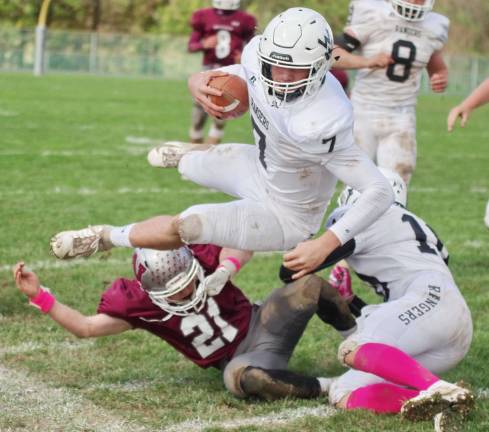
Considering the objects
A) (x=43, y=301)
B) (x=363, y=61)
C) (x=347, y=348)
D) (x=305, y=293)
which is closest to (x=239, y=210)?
(x=305, y=293)

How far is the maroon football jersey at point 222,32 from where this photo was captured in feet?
34.9

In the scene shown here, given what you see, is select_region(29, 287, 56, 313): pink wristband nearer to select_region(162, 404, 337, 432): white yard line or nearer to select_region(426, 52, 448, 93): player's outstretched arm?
select_region(162, 404, 337, 432): white yard line

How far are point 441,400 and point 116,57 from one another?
2874 cm

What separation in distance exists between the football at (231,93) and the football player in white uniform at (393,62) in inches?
95.0

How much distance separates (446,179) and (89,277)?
5.14 meters

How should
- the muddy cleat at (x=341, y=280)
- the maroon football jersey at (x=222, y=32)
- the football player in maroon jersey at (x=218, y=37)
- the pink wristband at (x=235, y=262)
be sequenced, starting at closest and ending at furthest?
the pink wristband at (x=235, y=262) < the muddy cleat at (x=341, y=280) < the football player in maroon jersey at (x=218, y=37) < the maroon football jersey at (x=222, y=32)

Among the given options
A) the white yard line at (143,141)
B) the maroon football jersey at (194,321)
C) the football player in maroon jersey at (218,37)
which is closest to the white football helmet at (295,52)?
the maroon football jersey at (194,321)

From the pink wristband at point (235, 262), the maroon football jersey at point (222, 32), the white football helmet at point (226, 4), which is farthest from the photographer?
the white football helmet at point (226, 4)

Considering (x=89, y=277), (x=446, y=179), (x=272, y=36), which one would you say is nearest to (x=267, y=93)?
(x=272, y=36)

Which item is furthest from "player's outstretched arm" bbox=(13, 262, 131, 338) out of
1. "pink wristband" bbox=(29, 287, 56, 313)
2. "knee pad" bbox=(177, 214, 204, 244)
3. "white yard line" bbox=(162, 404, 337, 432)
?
"white yard line" bbox=(162, 404, 337, 432)

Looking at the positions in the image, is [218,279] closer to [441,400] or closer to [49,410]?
[49,410]

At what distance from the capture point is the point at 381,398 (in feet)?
12.2

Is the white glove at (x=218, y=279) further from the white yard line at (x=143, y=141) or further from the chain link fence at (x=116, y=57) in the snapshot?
the chain link fence at (x=116, y=57)

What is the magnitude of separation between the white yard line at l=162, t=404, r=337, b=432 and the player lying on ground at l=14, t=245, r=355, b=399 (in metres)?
0.13
